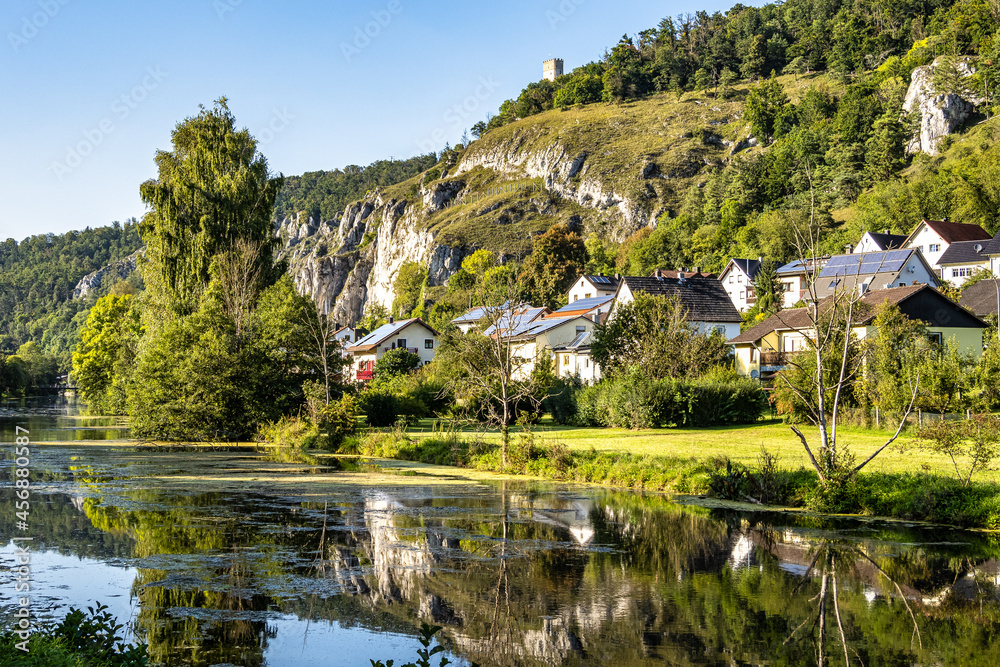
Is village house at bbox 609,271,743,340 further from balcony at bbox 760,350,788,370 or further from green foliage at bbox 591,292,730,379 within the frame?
green foliage at bbox 591,292,730,379

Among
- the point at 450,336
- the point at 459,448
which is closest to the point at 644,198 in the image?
the point at 450,336

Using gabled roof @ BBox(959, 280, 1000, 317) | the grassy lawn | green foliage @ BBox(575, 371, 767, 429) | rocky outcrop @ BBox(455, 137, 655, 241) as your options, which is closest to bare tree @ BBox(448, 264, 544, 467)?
the grassy lawn

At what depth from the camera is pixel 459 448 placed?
3241 centimetres

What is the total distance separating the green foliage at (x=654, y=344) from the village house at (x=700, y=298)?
70.7 ft

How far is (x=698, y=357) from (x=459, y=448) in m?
19.2

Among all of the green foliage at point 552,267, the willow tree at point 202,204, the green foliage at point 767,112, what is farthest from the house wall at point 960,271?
the green foliage at point 767,112

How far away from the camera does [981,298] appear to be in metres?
68.4

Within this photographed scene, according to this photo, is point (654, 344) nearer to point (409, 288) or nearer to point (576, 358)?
point (576, 358)

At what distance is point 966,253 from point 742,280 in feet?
75.5

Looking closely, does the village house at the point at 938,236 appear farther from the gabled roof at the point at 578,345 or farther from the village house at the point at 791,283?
the gabled roof at the point at 578,345

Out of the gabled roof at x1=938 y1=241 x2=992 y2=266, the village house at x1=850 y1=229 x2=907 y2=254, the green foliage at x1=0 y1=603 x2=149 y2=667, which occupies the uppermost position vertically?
the village house at x1=850 y1=229 x2=907 y2=254

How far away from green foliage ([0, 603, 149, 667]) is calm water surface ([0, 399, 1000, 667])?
1.36 metres

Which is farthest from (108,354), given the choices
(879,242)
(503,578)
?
(879,242)

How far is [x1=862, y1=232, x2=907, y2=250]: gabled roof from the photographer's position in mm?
91375
